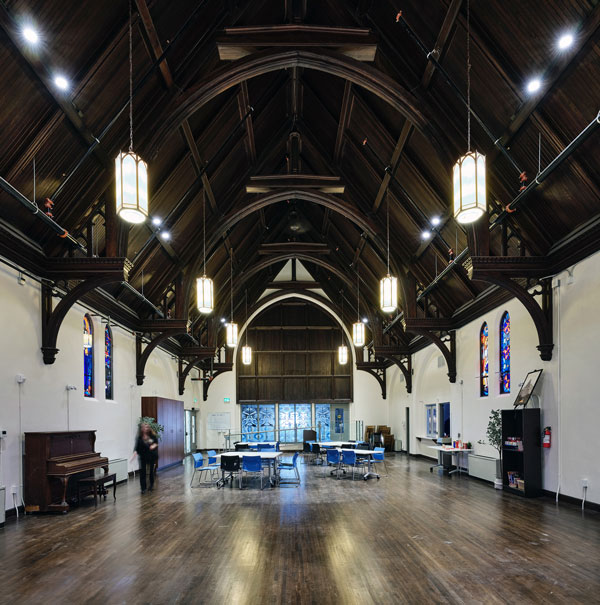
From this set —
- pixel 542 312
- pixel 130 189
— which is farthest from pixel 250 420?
pixel 130 189

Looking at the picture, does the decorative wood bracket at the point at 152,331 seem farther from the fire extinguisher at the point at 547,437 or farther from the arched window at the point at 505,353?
the fire extinguisher at the point at 547,437

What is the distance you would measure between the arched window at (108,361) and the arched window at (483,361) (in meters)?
9.51

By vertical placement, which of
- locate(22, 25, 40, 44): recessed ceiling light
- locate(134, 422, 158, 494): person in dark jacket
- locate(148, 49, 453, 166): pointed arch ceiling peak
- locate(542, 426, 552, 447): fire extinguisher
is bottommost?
locate(134, 422, 158, 494): person in dark jacket

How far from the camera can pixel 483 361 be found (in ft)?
45.2

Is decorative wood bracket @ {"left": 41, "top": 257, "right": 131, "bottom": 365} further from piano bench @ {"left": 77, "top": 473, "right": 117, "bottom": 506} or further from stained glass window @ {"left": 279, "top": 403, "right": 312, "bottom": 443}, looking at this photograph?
stained glass window @ {"left": 279, "top": 403, "right": 312, "bottom": 443}

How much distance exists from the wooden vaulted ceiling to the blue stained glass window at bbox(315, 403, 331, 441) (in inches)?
497

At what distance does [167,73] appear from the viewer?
853 cm

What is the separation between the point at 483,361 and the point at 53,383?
10.2 metres

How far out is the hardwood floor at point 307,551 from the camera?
498 centimetres

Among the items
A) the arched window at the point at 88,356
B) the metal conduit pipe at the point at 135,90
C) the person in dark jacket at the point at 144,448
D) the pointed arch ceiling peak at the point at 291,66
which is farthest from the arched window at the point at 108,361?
the pointed arch ceiling peak at the point at 291,66

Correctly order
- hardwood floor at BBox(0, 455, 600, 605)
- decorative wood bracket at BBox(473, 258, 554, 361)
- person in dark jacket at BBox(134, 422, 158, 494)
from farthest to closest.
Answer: person in dark jacket at BBox(134, 422, 158, 494)
decorative wood bracket at BBox(473, 258, 554, 361)
hardwood floor at BBox(0, 455, 600, 605)

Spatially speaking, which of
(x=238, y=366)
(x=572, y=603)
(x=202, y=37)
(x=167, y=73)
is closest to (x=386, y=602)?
(x=572, y=603)

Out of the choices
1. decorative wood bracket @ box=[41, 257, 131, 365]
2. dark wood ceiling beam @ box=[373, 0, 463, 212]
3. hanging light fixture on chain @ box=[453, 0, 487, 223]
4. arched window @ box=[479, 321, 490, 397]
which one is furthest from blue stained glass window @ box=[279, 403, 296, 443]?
hanging light fixture on chain @ box=[453, 0, 487, 223]

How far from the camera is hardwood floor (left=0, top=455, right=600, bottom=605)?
4980 millimetres
